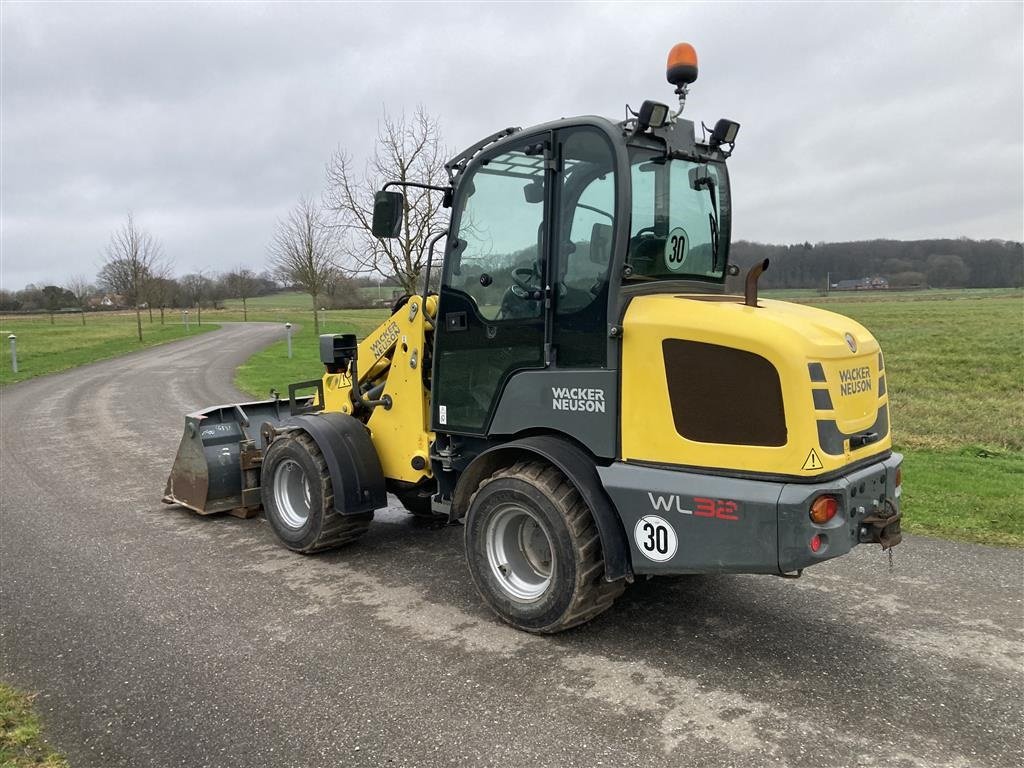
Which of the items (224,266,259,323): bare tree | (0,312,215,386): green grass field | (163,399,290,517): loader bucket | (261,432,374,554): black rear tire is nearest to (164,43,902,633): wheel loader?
(261,432,374,554): black rear tire

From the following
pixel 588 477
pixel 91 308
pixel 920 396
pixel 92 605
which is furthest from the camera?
pixel 91 308

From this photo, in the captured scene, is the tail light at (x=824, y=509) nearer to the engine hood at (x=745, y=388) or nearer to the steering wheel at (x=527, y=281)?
the engine hood at (x=745, y=388)

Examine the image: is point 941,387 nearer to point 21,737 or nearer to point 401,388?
point 401,388

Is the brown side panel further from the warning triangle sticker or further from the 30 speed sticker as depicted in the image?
the 30 speed sticker

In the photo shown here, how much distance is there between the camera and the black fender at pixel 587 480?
3.78 metres

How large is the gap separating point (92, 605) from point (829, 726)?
14.0ft

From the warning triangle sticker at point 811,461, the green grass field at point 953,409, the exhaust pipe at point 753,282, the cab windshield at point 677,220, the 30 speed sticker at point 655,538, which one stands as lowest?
the green grass field at point 953,409

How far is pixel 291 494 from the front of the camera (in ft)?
19.1

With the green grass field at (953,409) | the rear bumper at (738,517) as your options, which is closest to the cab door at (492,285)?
the rear bumper at (738,517)

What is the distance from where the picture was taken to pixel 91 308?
2753 inches

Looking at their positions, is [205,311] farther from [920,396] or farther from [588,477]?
[588,477]

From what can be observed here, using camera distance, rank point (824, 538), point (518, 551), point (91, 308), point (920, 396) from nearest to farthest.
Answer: point (824, 538), point (518, 551), point (920, 396), point (91, 308)

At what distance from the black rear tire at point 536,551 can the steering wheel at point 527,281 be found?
946 millimetres

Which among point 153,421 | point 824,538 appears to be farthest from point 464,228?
point 153,421
